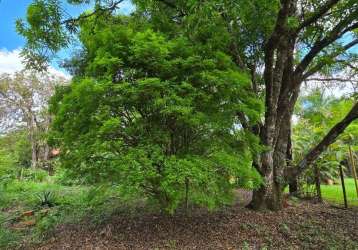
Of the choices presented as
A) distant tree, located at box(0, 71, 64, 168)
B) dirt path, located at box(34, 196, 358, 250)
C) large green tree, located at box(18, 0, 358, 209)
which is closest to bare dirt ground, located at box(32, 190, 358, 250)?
dirt path, located at box(34, 196, 358, 250)

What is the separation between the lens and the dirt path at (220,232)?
4.61m

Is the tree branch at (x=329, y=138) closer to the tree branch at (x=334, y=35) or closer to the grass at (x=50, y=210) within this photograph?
the tree branch at (x=334, y=35)

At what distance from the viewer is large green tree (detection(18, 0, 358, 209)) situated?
4.84 meters

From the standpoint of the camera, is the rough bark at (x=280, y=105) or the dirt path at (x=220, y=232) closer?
the dirt path at (x=220, y=232)

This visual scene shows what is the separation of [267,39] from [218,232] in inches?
147

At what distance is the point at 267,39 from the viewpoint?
20.5 feet

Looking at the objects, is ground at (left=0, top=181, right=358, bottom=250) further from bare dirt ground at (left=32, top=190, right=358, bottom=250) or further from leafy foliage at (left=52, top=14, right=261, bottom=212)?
leafy foliage at (left=52, top=14, right=261, bottom=212)

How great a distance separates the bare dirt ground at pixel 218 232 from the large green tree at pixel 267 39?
684mm

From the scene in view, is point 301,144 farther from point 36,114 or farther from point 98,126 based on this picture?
point 36,114

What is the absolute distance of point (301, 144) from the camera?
9156 mm

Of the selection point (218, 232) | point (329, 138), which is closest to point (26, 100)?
point (218, 232)

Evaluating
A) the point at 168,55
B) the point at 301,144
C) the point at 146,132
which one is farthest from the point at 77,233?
the point at 301,144

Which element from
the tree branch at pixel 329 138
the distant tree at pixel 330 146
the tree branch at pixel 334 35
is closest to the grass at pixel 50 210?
the tree branch at pixel 329 138

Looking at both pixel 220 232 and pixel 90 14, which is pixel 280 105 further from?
pixel 90 14
